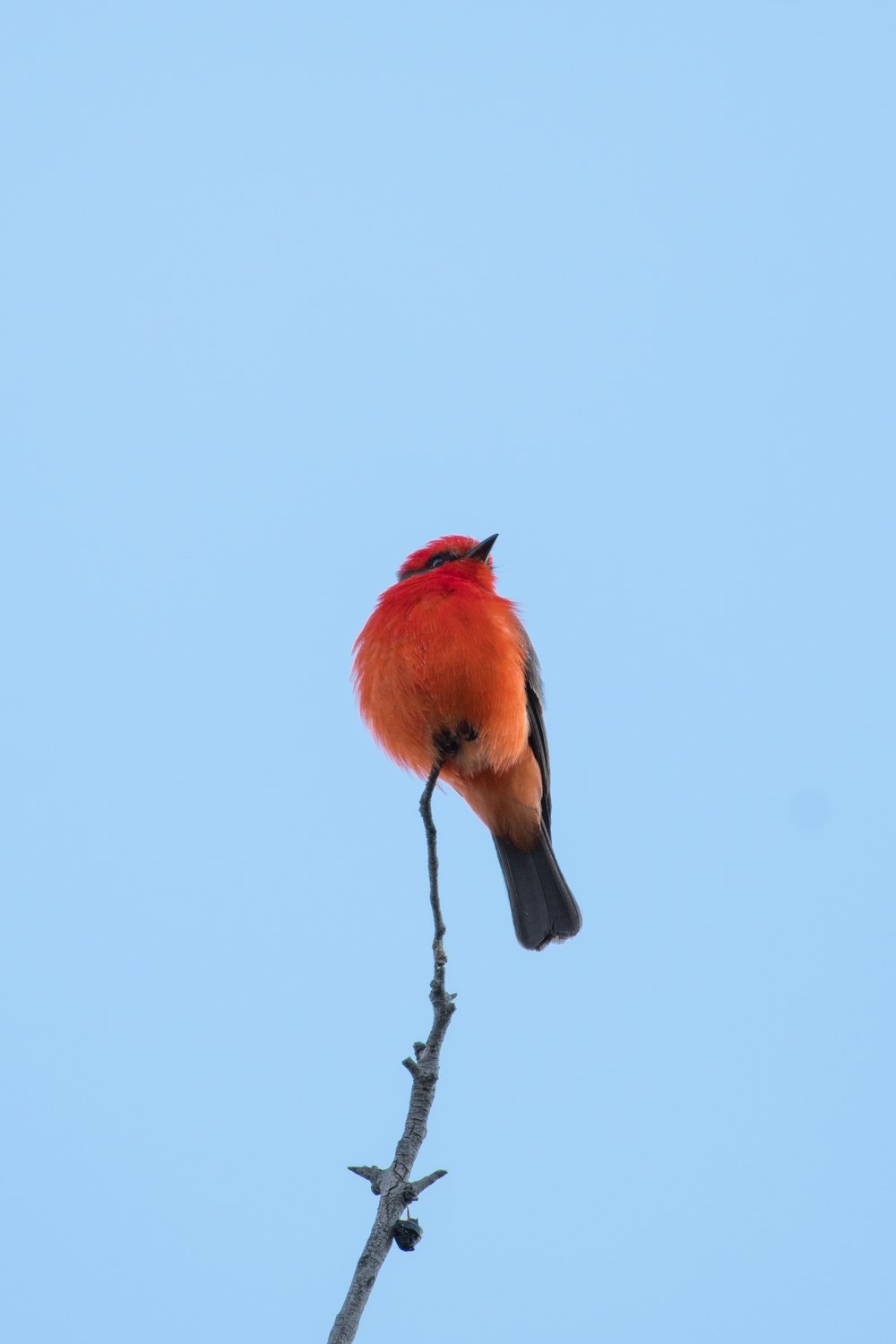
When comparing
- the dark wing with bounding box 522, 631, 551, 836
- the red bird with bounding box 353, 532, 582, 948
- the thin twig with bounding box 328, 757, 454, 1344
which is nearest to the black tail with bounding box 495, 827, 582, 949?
the red bird with bounding box 353, 532, 582, 948

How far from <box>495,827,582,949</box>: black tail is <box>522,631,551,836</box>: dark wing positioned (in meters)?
0.37

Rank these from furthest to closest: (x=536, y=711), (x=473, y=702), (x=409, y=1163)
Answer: (x=536, y=711)
(x=473, y=702)
(x=409, y=1163)

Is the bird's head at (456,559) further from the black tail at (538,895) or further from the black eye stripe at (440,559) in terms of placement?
the black tail at (538,895)

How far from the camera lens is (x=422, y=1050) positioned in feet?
15.3

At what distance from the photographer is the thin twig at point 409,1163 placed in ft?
12.3

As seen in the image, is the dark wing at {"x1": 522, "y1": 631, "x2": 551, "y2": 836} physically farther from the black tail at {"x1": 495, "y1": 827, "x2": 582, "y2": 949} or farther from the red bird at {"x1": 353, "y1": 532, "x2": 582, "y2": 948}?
the black tail at {"x1": 495, "y1": 827, "x2": 582, "y2": 949}

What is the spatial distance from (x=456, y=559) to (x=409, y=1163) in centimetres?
474

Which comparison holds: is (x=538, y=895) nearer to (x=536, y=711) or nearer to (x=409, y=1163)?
(x=536, y=711)

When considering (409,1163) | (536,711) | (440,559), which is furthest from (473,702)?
(409,1163)

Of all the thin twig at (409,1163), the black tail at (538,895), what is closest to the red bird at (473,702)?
the black tail at (538,895)

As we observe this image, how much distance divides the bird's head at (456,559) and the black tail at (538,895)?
160 centimetres

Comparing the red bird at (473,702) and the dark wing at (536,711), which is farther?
the dark wing at (536,711)

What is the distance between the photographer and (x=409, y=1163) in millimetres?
4355

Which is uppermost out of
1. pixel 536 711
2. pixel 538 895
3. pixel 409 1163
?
pixel 536 711
